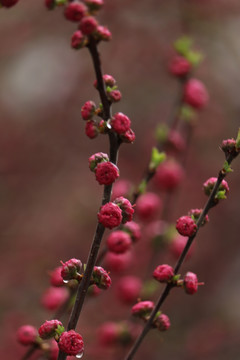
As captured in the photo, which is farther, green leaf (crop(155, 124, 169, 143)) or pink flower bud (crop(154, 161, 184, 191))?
pink flower bud (crop(154, 161, 184, 191))

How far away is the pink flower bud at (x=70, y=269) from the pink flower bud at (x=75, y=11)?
51 cm

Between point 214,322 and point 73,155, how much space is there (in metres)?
1.35

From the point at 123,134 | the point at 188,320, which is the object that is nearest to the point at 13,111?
the point at 188,320

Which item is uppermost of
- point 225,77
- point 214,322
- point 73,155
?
point 225,77

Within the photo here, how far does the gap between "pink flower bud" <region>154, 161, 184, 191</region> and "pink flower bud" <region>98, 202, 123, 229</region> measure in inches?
48.1

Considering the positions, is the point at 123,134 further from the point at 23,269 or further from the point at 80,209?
the point at 80,209

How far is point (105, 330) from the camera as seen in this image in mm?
2129

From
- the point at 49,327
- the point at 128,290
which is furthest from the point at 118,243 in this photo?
the point at 128,290

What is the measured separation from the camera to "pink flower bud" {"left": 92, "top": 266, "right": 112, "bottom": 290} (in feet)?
3.96

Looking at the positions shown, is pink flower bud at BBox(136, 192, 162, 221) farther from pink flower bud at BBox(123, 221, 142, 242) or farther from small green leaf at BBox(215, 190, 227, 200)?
small green leaf at BBox(215, 190, 227, 200)

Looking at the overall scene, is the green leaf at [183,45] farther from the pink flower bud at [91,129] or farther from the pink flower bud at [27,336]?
the pink flower bud at [27,336]

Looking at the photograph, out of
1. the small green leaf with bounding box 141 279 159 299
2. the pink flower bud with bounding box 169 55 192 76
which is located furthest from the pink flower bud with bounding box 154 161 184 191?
the small green leaf with bounding box 141 279 159 299

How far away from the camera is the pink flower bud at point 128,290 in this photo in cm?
225

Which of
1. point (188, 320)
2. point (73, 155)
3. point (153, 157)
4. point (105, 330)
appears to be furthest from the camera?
point (73, 155)
